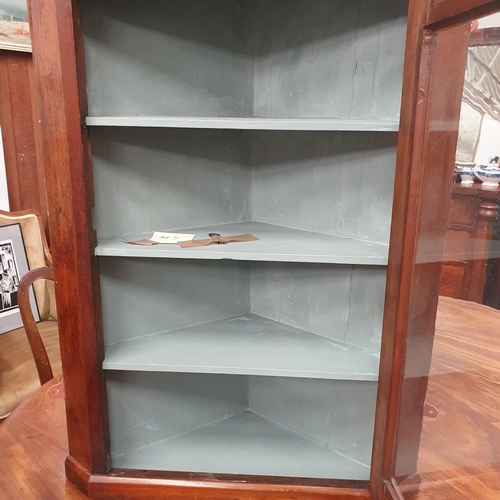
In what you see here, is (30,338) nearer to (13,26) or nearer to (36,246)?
(36,246)

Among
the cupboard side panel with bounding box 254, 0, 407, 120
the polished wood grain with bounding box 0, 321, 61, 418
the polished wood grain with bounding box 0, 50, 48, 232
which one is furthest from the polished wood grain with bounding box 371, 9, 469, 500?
the polished wood grain with bounding box 0, 50, 48, 232

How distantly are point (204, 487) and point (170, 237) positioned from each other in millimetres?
668

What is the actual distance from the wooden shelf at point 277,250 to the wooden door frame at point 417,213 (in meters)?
0.10

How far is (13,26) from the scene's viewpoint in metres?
2.64

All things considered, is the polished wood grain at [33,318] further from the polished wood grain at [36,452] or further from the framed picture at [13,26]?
the framed picture at [13,26]

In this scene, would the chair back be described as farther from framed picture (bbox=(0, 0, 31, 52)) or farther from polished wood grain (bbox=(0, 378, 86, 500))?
polished wood grain (bbox=(0, 378, 86, 500))

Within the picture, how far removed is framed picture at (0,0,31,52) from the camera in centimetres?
Result: 261

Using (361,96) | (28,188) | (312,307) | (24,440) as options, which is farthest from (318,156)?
(28,188)

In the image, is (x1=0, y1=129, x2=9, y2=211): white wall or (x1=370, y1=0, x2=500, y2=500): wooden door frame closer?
(x1=370, y1=0, x2=500, y2=500): wooden door frame

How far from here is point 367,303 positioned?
4.42ft

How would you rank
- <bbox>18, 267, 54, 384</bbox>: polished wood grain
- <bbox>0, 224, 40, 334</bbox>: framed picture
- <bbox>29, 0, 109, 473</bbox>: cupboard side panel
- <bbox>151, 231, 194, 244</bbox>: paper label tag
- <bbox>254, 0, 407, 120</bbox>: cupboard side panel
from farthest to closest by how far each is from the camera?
<bbox>0, 224, 40, 334</bbox>: framed picture
<bbox>18, 267, 54, 384</bbox>: polished wood grain
<bbox>151, 231, 194, 244</bbox>: paper label tag
<bbox>254, 0, 407, 120</bbox>: cupboard side panel
<bbox>29, 0, 109, 473</bbox>: cupboard side panel

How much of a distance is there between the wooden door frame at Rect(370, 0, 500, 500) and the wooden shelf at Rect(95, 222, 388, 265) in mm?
102

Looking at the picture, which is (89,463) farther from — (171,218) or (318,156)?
(318,156)

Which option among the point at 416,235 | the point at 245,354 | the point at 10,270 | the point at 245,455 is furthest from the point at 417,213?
the point at 10,270
